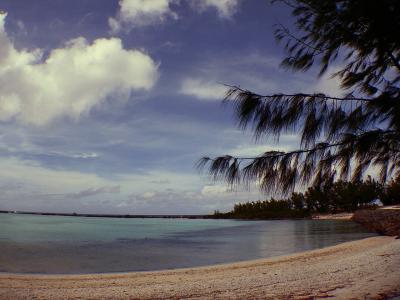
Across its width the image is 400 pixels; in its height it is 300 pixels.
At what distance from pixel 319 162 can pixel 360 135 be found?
1.66 ft

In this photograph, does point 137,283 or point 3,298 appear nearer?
point 3,298

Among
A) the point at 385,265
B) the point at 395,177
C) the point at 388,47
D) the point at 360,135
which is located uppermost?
the point at 388,47

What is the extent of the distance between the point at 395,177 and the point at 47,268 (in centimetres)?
1582

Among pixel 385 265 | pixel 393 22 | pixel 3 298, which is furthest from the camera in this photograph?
pixel 385 265

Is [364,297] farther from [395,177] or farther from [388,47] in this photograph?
[388,47]

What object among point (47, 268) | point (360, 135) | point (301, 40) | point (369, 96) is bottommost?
point (47, 268)

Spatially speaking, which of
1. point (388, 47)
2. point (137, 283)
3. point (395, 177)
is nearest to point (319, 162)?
point (395, 177)

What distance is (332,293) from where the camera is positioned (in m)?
6.78

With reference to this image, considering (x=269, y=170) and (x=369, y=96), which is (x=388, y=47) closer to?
(x=369, y=96)

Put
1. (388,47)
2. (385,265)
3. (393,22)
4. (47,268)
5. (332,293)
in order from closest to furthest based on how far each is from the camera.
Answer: (393,22) → (388,47) → (332,293) → (385,265) → (47,268)

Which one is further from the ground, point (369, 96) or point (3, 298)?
point (369, 96)

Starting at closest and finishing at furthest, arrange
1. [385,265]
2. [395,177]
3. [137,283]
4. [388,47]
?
[388,47] → [395,177] → [385,265] → [137,283]

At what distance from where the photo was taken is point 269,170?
13.1 ft

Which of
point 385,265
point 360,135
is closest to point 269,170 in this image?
point 360,135
